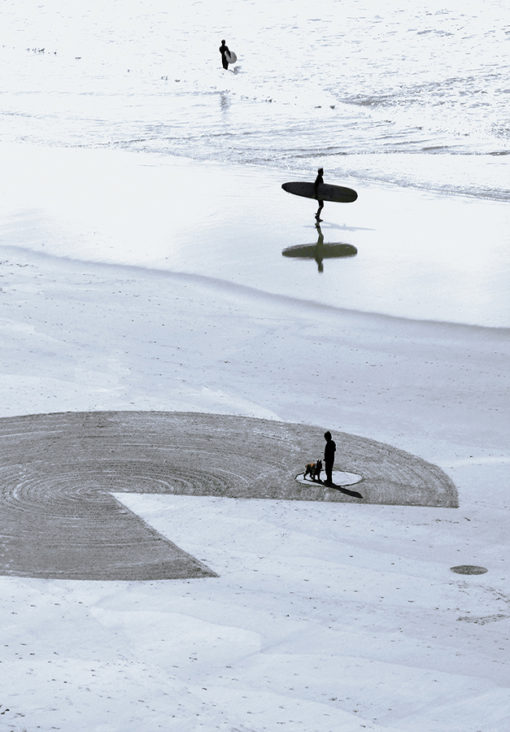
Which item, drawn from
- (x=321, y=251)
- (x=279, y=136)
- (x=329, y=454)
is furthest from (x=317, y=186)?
(x=329, y=454)

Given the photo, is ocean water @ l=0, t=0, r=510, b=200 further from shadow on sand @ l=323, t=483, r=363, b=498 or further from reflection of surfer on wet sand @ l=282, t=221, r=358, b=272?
shadow on sand @ l=323, t=483, r=363, b=498

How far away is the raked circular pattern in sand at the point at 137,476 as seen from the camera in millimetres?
16453

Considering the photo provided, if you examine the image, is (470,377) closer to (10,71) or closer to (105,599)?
(105,599)

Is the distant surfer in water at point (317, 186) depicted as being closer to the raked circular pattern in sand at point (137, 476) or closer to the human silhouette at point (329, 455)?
the raked circular pattern in sand at point (137, 476)

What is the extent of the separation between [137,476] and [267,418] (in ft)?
10.1

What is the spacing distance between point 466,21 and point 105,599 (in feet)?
209

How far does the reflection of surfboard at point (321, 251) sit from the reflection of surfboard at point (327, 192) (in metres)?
4.16

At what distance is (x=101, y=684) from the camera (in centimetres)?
1302

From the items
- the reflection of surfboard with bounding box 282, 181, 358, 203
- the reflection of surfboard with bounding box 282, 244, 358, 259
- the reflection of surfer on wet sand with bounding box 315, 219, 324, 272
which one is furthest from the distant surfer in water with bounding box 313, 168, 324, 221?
the reflection of surfboard with bounding box 282, 244, 358, 259

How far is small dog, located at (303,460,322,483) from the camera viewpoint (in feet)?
61.9

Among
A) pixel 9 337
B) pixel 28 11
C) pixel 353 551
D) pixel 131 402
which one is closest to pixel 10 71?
pixel 28 11

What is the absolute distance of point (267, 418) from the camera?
70.7ft

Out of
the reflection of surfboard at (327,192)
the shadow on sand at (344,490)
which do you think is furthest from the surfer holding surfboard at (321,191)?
the shadow on sand at (344,490)

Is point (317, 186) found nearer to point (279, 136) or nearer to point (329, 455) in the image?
point (279, 136)
